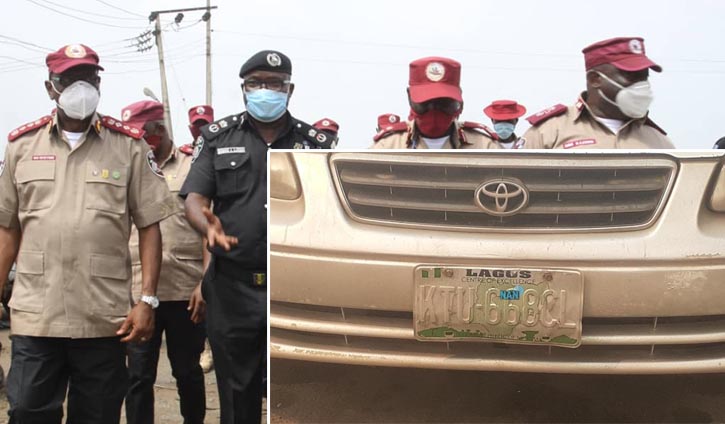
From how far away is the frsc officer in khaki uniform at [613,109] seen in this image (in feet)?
9.13

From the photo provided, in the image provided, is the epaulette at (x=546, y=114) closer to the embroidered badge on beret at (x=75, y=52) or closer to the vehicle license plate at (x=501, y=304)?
the vehicle license plate at (x=501, y=304)

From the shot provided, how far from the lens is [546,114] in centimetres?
297

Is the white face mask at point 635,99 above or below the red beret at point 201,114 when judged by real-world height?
below

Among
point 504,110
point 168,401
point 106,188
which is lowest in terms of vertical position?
point 168,401

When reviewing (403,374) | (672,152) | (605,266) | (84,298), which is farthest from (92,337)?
(672,152)

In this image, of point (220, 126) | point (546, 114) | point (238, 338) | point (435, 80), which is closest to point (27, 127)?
point (220, 126)

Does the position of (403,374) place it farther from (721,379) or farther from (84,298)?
(84,298)

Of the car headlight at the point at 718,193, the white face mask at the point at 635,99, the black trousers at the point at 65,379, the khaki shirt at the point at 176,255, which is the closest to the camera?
the car headlight at the point at 718,193

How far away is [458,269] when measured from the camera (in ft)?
6.60

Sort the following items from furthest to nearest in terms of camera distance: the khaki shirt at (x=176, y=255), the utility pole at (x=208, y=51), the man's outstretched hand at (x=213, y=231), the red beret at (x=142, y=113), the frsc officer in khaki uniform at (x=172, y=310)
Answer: the utility pole at (x=208, y=51)
the red beret at (x=142, y=113)
the khaki shirt at (x=176, y=255)
the frsc officer in khaki uniform at (x=172, y=310)
the man's outstretched hand at (x=213, y=231)

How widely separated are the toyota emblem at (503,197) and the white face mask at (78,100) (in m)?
1.90

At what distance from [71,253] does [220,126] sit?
2.58 feet

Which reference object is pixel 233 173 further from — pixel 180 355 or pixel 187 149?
pixel 187 149

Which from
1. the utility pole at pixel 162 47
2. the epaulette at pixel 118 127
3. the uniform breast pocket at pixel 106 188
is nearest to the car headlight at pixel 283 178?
the uniform breast pocket at pixel 106 188
